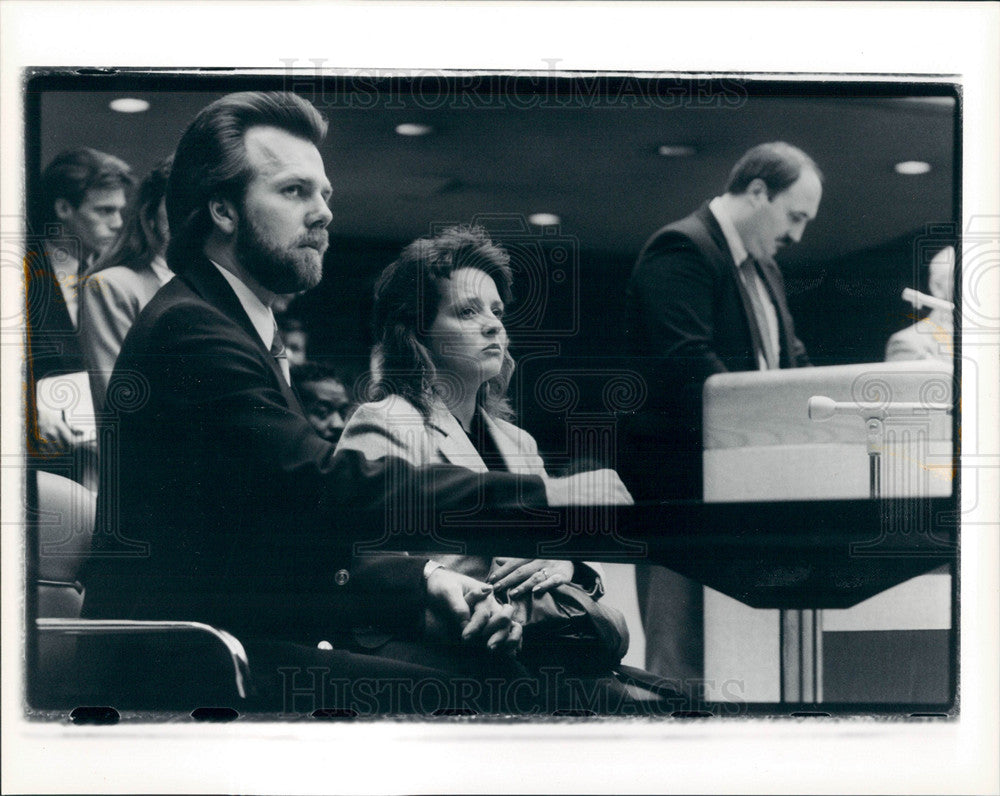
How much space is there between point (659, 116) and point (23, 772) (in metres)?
2.46

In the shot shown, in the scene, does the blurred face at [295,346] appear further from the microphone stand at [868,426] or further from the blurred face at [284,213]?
the microphone stand at [868,426]

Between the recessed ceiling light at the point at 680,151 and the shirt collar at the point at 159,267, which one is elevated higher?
the recessed ceiling light at the point at 680,151

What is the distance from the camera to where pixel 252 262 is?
254cm

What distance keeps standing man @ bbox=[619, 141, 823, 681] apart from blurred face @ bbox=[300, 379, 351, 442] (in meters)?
0.76

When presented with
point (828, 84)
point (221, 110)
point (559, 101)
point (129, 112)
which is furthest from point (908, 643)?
point (129, 112)

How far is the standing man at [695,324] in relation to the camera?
2.55m

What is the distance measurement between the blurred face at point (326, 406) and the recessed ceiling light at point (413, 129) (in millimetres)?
685

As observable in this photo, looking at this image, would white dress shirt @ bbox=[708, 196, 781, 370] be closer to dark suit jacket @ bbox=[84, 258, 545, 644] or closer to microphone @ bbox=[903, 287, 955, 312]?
microphone @ bbox=[903, 287, 955, 312]

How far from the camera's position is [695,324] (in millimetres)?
2564

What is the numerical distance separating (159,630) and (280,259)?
1035 mm

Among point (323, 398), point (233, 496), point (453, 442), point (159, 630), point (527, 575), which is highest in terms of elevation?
point (323, 398)

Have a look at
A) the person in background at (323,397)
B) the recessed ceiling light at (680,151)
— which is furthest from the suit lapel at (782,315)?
the person in background at (323,397)

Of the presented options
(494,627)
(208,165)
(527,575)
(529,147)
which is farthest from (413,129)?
(494,627)

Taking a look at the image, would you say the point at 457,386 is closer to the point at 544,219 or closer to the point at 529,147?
the point at 544,219
